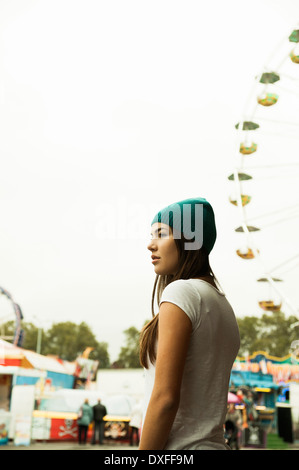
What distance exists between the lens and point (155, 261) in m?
1.62

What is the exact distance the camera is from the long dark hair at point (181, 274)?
1.46m

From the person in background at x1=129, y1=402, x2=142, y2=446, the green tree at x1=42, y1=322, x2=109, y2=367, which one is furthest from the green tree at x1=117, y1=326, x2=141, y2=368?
the person in background at x1=129, y1=402, x2=142, y2=446

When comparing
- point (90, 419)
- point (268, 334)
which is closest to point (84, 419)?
point (90, 419)

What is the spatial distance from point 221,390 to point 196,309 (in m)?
0.22

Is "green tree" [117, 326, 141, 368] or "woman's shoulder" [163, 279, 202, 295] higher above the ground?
"green tree" [117, 326, 141, 368]

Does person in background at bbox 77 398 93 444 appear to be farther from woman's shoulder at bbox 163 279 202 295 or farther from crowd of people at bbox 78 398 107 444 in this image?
woman's shoulder at bbox 163 279 202 295

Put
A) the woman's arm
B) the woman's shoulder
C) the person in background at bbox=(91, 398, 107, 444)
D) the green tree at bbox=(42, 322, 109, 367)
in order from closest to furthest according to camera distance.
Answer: the woman's arm → the woman's shoulder → the person in background at bbox=(91, 398, 107, 444) → the green tree at bbox=(42, 322, 109, 367)

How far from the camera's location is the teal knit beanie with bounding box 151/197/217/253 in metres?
1.58

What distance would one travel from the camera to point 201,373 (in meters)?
1.44

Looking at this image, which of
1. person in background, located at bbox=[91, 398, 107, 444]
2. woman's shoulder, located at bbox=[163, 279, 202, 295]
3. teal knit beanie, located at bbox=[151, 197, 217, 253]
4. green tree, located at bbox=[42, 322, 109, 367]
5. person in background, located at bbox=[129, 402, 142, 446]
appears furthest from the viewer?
green tree, located at bbox=[42, 322, 109, 367]

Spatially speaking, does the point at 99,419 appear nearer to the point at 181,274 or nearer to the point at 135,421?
the point at 135,421

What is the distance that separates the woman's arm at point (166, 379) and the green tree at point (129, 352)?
6835cm

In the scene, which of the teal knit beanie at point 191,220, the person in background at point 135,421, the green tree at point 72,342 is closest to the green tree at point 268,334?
the green tree at point 72,342

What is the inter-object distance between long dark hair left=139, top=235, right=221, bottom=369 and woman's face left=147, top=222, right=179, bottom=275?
13mm
